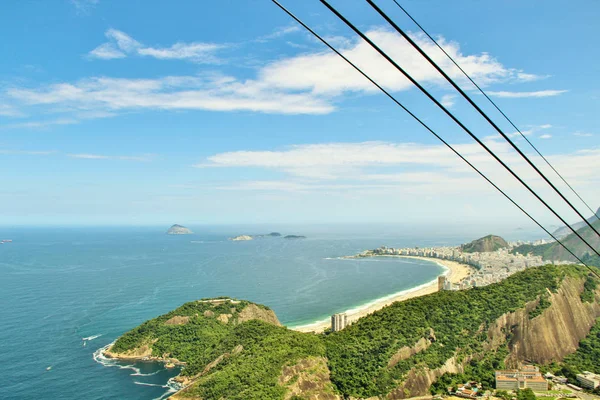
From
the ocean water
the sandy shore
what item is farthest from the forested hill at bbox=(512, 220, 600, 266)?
the ocean water

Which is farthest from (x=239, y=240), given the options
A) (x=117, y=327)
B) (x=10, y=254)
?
(x=117, y=327)

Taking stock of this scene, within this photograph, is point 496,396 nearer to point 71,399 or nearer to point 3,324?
point 71,399

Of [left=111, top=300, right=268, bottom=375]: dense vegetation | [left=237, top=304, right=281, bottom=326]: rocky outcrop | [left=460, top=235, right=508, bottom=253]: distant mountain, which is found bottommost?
[left=111, top=300, right=268, bottom=375]: dense vegetation

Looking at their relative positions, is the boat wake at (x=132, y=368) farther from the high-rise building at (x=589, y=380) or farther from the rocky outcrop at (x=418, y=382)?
the high-rise building at (x=589, y=380)

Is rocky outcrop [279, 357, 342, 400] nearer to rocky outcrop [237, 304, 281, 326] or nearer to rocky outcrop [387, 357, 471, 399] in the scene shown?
rocky outcrop [387, 357, 471, 399]

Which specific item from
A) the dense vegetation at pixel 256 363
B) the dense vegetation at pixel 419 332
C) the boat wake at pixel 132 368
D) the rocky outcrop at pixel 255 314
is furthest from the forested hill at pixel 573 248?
the boat wake at pixel 132 368

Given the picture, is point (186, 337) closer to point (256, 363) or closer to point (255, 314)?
point (255, 314)
